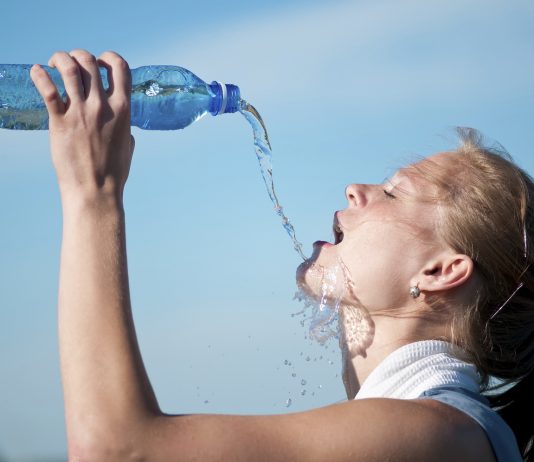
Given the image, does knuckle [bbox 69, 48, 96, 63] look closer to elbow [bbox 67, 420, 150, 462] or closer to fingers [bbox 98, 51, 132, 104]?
fingers [bbox 98, 51, 132, 104]

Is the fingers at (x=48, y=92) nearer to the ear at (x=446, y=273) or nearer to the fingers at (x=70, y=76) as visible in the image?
the fingers at (x=70, y=76)

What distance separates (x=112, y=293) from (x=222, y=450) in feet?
1.54

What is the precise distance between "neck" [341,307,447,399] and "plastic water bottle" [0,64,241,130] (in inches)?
37.8

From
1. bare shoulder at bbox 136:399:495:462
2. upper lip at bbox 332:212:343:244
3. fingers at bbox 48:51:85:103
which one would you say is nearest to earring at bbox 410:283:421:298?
upper lip at bbox 332:212:343:244

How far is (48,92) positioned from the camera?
235cm

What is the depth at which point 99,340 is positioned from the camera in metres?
2.24

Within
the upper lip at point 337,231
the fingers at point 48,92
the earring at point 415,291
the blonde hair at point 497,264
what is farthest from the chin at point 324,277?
the fingers at point 48,92

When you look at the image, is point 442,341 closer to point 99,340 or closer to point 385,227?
point 385,227

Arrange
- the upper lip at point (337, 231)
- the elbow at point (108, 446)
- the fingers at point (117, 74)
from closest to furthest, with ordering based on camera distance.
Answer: the elbow at point (108, 446), the fingers at point (117, 74), the upper lip at point (337, 231)

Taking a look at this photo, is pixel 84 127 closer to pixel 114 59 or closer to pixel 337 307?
pixel 114 59

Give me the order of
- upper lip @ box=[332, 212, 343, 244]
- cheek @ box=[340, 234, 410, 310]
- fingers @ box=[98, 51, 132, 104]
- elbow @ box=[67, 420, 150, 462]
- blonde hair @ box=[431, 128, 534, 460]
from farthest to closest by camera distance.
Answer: upper lip @ box=[332, 212, 343, 244] → blonde hair @ box=[431, 128, 534, 460] → cheek @ box=[340, 234, 410, 310] → fingers @ box=[98, 51, 132, 104] → elbow @ box=[67, 420, 150, 462]

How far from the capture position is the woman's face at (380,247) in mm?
3158

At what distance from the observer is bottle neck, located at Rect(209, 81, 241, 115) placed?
11.6 ft

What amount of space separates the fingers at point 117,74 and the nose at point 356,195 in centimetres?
114
